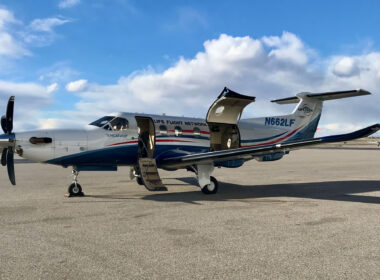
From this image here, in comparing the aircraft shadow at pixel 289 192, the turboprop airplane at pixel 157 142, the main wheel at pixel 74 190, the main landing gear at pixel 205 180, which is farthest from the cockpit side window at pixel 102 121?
the main landing gear at pixel 205 180

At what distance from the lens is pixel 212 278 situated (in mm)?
4344

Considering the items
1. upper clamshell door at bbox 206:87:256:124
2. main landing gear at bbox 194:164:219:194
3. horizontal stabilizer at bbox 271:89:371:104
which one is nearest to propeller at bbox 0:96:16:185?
main landing gear at bbox 194:164:219:194

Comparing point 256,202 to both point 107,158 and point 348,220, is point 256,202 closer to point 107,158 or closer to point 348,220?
point 348,220

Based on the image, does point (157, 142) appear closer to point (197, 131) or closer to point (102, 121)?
point (197, 131)

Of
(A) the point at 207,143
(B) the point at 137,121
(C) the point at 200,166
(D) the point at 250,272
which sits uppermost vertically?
(B) the point at 137,121

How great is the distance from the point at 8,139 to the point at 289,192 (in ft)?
33.7

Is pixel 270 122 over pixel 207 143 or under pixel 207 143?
over

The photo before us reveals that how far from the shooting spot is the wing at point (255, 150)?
9.52 meters

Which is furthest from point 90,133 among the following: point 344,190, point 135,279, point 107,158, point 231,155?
point 344,190

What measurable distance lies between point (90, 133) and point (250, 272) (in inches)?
347

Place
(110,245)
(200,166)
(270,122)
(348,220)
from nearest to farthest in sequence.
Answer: (110,245) < (348,220) < (200,166) < (270,122)

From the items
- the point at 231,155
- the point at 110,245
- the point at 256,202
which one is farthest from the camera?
the point at 231,155

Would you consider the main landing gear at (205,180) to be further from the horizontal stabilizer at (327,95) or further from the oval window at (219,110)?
the horizontal stabilizer at (327,95)

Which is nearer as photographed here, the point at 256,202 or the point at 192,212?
the point at 192,212
